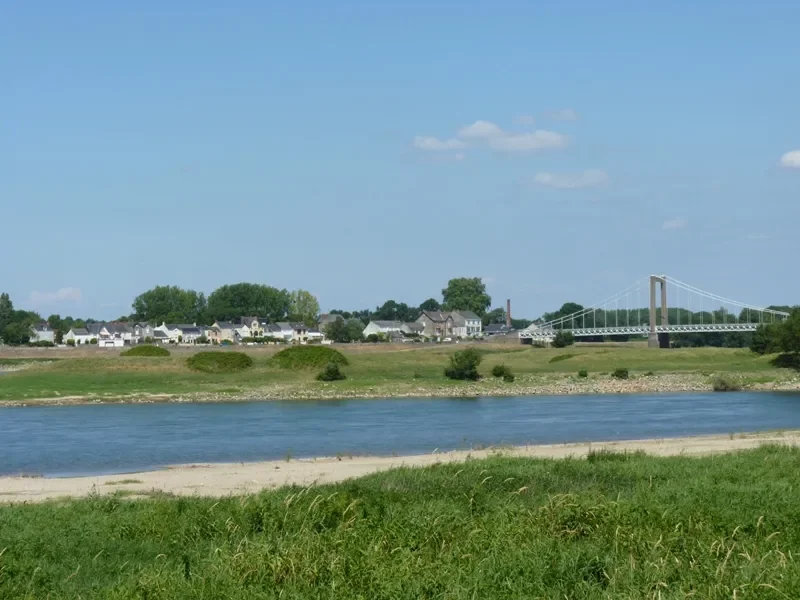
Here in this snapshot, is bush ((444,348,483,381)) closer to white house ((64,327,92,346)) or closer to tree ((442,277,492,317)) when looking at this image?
white house ((64,327,92,346))

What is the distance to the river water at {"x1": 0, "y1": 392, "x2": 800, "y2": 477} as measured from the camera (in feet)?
100

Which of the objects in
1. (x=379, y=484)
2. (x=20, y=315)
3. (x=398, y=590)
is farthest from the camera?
(x=20, y=315)

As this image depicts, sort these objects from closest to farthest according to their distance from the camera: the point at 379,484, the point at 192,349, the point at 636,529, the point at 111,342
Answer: the point at 636,529 → the point at 379,484 → the point at 192,349 → the point at 111,342

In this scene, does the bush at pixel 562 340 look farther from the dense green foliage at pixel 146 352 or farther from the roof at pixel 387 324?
the roof at pixel 387 324

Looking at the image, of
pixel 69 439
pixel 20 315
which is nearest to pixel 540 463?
pixel 69 439

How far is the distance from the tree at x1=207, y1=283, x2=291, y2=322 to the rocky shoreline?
97676 mm

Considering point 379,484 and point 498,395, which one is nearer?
point 379,484

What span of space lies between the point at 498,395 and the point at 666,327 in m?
52.4

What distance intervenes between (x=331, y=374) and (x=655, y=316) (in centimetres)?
5638

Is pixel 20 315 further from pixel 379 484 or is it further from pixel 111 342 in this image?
pixel 379 484

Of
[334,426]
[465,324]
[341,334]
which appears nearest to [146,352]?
[334,426]

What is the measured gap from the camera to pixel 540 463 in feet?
67.6

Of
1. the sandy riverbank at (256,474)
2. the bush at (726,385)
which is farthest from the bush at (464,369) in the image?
the sandy riverbank at (256,474)

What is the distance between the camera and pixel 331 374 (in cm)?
6206
